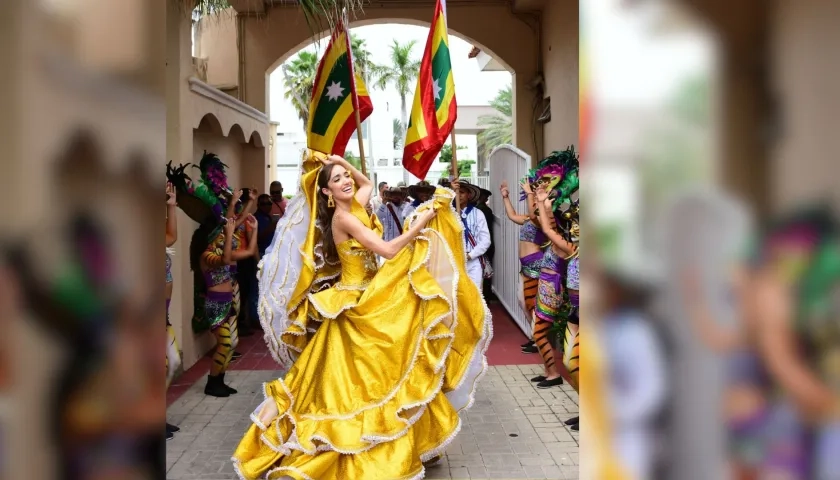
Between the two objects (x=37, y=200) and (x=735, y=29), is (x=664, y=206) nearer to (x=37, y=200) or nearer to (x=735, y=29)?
(x=735, y=29)

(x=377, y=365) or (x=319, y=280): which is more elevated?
(x=319, y=280)

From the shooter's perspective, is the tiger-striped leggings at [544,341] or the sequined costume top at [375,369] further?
the tiger-striped leggings at [544,341]

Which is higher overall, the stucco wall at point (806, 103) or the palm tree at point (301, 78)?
the palm tree at point (301, 78)

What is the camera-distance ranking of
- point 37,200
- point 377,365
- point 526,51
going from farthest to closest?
point 526,51 → point 377,365 → point 37,200

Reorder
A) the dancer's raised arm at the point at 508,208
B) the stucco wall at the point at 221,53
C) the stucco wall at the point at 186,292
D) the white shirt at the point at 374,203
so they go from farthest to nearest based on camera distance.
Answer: the stucco wall at the point at 221,53 → the dancer's raised arm at the point at 508,208 → the stucco wall at the point at 186,292 → the white shirt at the point at 374,203

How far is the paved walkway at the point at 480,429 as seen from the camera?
12.7 ft

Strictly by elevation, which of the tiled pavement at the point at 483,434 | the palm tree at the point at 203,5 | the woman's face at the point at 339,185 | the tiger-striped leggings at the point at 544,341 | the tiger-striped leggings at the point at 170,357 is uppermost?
the palm tree at the point at 203,5

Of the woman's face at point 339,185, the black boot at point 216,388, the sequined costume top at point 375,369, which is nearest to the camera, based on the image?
the sequined costume top at point 375,369

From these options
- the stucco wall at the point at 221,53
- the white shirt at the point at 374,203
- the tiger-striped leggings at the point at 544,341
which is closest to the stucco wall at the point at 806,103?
the white shirt at the point at 374,203

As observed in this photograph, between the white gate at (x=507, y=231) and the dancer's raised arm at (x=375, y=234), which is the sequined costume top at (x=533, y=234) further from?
the dancer's raised arm at (x=375, y=234)

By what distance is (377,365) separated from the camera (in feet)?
11.8

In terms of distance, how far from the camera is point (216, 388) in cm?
550

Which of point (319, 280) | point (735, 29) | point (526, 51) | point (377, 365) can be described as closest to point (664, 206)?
point (735, 29)

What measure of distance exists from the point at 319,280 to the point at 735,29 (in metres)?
3.39
